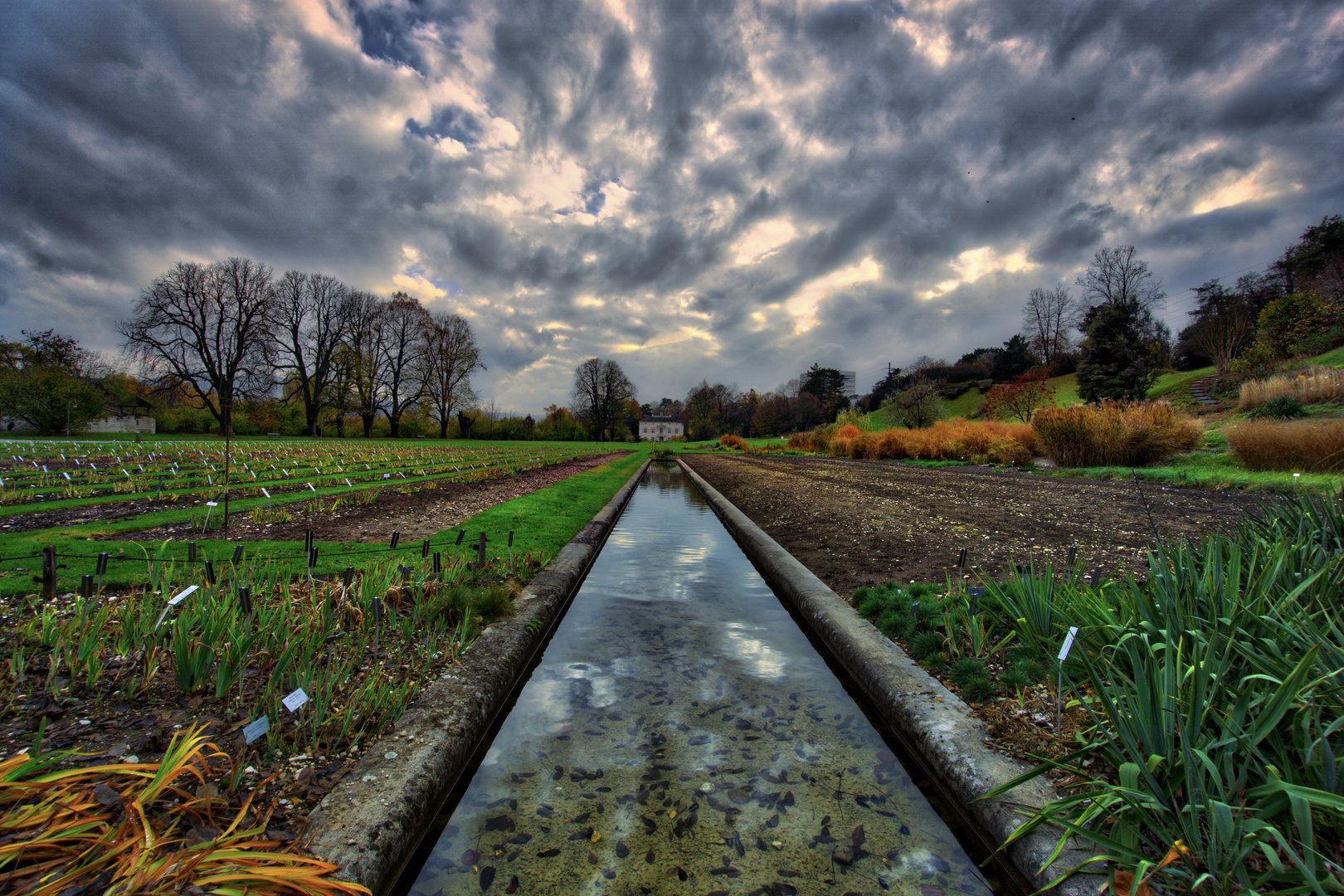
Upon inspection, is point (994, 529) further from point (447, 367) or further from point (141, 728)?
point (447, 367)

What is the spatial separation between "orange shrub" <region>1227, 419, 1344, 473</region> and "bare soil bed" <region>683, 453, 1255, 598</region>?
226 cm

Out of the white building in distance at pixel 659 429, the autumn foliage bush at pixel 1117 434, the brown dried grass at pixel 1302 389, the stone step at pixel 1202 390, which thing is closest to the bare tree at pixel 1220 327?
the stone step at pixel 1202 390

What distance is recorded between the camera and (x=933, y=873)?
198cm

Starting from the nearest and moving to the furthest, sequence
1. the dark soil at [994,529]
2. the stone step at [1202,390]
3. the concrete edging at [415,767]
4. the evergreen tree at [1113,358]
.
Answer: the concrete edging at [415,767] → the dark soil at [994,529] → the stone step at [1202,390] → the evergreen tree at [1113,358]

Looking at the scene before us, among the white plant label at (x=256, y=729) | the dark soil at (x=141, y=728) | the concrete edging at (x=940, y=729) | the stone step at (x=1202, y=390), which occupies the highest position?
the stone step at (x=1202, y=390)

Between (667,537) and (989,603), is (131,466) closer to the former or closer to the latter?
(667,537)

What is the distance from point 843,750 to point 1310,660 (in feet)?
Result: 6.03

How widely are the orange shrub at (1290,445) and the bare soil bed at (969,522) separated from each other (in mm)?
2261

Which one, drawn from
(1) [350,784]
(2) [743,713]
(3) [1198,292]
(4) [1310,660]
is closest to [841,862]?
(2) [743,713]

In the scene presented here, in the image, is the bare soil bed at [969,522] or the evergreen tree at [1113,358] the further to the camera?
the evergreen tree at [1113,358]

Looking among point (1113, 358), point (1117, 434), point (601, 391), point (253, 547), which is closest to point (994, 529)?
point (253, 547)

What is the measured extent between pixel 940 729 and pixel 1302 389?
20.9 m

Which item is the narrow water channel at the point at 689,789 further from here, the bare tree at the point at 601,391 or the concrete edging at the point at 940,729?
the bare tree at the point at 601,391

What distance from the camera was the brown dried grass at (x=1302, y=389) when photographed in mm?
13922
